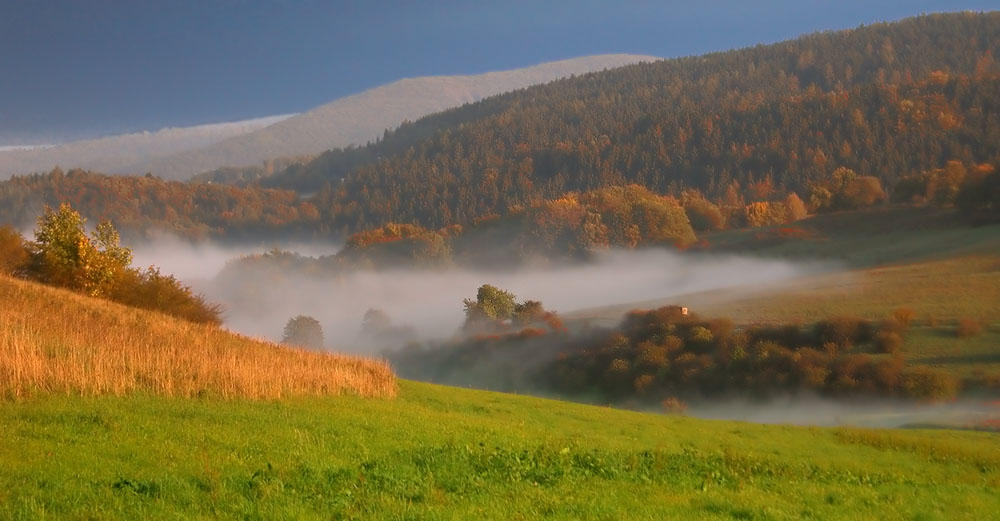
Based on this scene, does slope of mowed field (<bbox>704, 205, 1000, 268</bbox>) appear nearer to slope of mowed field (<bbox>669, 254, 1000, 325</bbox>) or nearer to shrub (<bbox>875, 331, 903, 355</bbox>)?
slope of mowed field (<bbox>669, 254, 1000, 325</bbox>)

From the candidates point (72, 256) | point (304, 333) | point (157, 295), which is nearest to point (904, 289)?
point (157, 295)

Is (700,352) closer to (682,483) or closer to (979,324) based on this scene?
(979,324)

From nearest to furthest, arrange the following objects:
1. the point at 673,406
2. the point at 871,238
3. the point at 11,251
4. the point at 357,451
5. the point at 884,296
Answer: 1. the point at 357,451
2. the point at 11,251
3. the point at 673,406
4. the point at 884,296
5. the point at 871,238

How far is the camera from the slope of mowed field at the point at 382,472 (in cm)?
1112

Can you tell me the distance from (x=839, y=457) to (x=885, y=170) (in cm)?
18465

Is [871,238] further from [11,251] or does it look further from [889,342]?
[11,251]

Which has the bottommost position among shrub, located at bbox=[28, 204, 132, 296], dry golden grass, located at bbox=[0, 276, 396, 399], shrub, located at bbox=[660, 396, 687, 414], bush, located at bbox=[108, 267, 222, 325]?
shrub, located at bbox=[660, 396, 687, 414]

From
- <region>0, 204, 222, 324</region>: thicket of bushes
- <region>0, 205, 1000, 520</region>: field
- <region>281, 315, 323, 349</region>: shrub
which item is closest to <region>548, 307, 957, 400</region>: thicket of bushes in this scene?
<region>0, 205, 1000, 520</region>: field

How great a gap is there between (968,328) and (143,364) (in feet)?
187

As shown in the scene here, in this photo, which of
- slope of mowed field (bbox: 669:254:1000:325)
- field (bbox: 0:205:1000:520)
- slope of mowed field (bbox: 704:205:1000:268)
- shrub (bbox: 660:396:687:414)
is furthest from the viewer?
slope of mowed field (bbox: 704:205:1000:268)

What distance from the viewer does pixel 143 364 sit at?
19.2 metres

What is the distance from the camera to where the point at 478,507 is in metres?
11.9

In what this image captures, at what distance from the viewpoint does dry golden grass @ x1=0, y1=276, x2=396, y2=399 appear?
17.0 meters

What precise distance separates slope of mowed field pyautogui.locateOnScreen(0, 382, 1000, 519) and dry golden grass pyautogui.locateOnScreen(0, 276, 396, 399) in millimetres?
752
